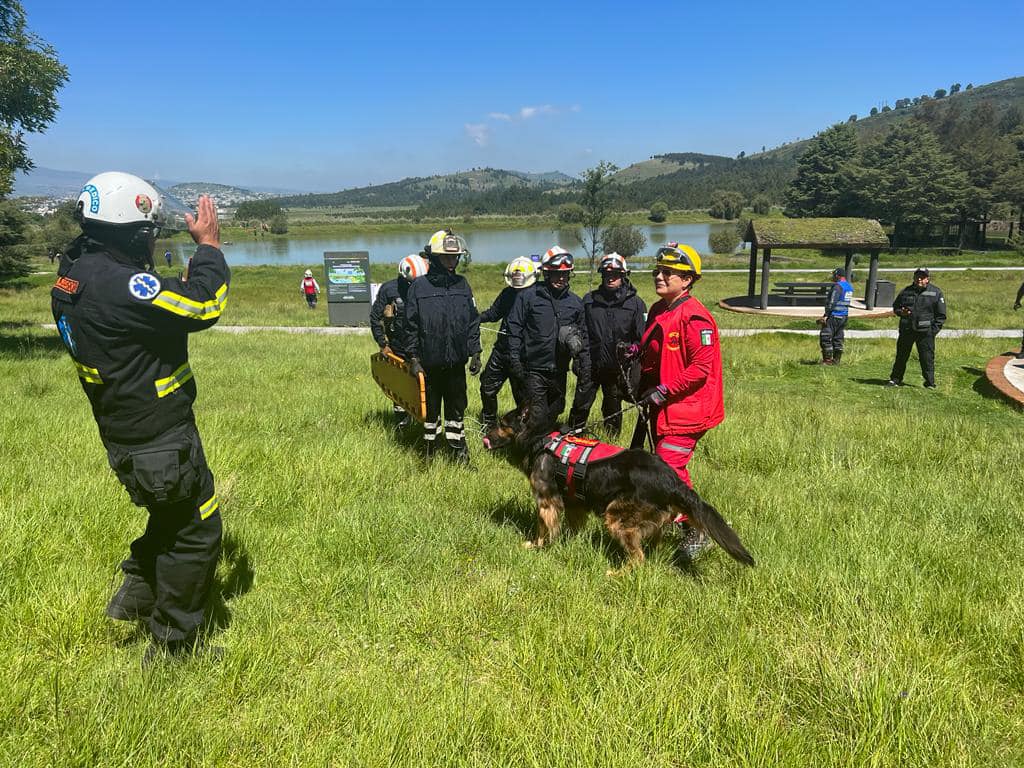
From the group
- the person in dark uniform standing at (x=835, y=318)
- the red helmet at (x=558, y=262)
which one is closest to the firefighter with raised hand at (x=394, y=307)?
the red helmet at (x=558, y=262)

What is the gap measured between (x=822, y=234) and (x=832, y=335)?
1222cm

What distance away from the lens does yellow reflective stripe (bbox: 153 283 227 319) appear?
7.41ft

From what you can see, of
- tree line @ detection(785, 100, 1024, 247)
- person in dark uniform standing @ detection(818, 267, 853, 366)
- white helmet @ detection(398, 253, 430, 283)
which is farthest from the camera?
tree line @ detection(785, 100, 1024, 247)

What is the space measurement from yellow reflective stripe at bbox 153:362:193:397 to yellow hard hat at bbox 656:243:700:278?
2.76 meters

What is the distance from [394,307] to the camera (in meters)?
6.21

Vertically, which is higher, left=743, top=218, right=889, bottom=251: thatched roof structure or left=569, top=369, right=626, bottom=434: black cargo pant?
left=743, top=218, right=889, bottom=251: thatched roof structure

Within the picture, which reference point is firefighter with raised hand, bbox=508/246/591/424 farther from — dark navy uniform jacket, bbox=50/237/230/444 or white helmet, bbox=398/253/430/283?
dark navy uniform jacket, bbox=50/237/230/444

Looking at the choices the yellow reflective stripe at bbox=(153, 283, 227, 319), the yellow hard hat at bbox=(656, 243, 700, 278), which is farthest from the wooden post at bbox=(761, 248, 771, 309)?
the yellow reflective stripe at bbox=(153, 283, 227, 319)

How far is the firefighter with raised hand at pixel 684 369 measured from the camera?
141 inches

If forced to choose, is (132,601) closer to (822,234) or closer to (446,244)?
(446,244)

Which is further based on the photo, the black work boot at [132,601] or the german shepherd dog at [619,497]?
the german shepherd dog at [619,497]

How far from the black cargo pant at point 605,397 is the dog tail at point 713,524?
113 inches

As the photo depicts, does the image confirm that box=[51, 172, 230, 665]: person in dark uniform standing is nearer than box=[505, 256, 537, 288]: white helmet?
Yes

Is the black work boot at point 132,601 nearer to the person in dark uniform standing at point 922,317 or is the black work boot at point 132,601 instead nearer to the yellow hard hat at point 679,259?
the yellow hard hat at point 679,259
